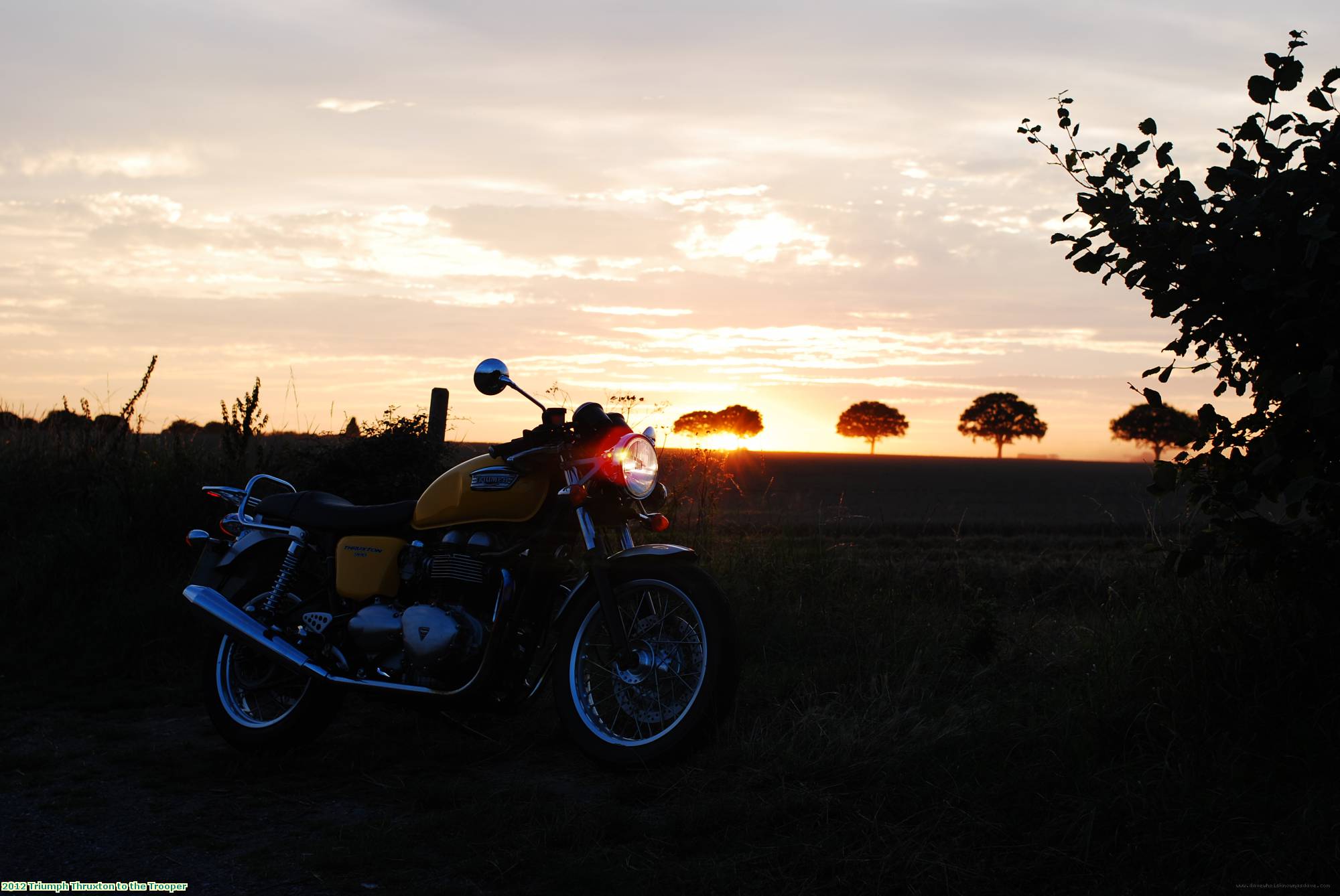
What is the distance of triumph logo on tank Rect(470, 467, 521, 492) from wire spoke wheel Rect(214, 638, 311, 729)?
1351 mm

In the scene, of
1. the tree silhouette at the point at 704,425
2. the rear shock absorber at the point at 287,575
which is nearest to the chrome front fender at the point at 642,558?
the rear shock absorber at the point at 287,575

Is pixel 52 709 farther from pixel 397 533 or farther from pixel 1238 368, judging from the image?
pixel 1238 368

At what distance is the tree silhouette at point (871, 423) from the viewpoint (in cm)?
11956

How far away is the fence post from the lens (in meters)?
9.53

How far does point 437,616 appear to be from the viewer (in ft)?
15.2

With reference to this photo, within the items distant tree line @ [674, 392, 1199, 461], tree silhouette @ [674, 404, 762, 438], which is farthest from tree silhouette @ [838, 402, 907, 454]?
tree silhouette @ [674, 404, 762, 438]

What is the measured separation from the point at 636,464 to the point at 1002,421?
381 feet

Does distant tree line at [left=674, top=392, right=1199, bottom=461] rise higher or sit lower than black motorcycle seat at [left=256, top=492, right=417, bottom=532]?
higher

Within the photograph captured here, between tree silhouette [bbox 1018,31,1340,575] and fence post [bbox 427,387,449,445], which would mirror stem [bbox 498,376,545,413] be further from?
fence post [bbox 427,387,449,445]

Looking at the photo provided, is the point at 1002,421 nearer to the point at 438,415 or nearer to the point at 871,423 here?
the point at 871,423

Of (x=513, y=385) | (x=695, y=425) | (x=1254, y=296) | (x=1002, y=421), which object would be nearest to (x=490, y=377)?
(x=513, y=385)

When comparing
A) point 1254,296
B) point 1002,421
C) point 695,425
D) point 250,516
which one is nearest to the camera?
point 1254,296

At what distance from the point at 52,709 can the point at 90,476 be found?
4.70m

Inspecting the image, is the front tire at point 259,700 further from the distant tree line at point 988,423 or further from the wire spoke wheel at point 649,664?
the distant tree line at point 988,423
